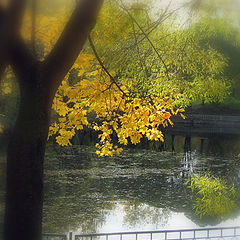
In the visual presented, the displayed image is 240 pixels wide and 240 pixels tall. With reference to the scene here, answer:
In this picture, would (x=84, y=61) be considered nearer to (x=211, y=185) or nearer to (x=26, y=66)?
(x=26, y=66)

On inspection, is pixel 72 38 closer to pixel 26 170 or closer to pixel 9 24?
pixel 9 24

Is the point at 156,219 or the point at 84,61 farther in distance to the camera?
the point at 156,219

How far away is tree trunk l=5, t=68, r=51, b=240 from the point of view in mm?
4266

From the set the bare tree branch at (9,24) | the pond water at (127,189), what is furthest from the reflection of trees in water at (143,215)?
the bare tree branch at (9,24)

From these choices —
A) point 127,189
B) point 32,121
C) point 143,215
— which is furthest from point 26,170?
point 127,189

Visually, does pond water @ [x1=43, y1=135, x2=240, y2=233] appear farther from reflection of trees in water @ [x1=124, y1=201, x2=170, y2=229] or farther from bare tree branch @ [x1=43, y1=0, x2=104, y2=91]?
bare tree branch @ [x1=43, y1=0, x2=104, y2=91]

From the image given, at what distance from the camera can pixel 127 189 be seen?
23.4m

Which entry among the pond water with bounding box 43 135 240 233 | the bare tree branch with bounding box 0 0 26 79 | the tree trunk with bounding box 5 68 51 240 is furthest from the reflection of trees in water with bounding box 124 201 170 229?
the bare tree branch with bounding box 0 0 26 79

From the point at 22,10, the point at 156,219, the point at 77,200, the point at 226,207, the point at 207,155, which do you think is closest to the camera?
the point at 22,10

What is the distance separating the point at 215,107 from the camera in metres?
55.8

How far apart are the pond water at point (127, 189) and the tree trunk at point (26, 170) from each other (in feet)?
37.7

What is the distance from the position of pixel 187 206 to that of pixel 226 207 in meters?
3.32

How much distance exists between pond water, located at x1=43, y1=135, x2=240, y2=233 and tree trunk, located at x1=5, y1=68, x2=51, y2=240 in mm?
11493

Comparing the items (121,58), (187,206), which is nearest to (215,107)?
(187,206)
